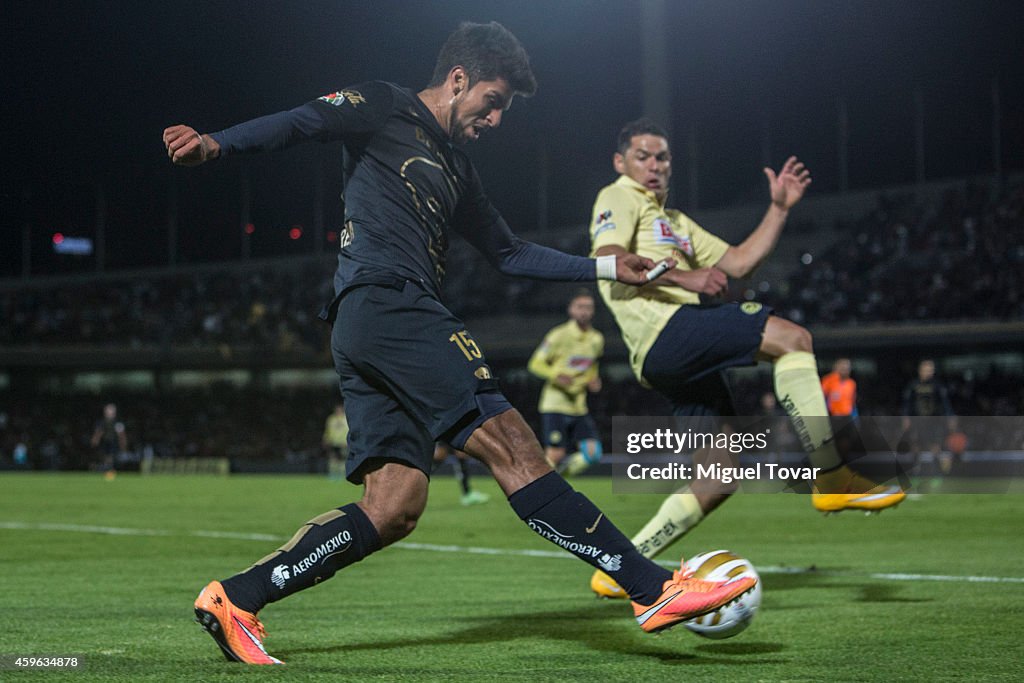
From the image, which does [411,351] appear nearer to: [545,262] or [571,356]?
[545,262]

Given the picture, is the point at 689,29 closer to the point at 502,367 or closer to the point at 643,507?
the point at 502,367

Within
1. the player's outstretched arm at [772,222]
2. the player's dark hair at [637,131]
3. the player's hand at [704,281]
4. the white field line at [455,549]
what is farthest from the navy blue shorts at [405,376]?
the white field line at [455,549]

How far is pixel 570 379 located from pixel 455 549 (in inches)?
243

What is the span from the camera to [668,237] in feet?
21.2

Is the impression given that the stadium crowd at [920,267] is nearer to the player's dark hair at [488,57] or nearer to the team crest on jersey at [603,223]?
the team crest on jersey at [603,223]

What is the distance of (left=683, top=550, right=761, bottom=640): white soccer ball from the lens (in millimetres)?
3971

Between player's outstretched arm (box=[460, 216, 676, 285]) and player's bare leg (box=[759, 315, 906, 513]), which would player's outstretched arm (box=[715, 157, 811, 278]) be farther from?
player's outstretched arm (box=[460, 216, 676, 285])

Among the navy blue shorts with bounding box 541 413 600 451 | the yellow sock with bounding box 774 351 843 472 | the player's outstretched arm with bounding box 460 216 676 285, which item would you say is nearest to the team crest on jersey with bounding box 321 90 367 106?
the player's outstretched arm with bounding box 460 216 676 285

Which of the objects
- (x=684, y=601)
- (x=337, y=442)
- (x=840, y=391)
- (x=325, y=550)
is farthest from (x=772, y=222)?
(x=337, y=442)

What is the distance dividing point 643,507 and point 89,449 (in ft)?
109

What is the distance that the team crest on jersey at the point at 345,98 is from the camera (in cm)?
415

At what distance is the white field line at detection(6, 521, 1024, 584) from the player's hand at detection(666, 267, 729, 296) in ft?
8.88

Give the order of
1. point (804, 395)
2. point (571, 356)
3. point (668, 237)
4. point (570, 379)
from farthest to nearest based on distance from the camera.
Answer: point (571, 356) → point (570, 379) → point (668, 237) → point (804, 395)

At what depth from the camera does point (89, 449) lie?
44750mm
